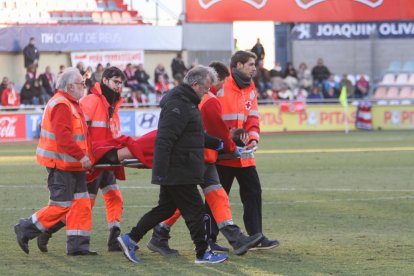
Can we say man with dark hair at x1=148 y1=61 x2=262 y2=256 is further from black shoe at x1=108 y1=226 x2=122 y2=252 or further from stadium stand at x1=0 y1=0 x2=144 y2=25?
stadium stand at x1=0 y1=0 x2=144 y2=25

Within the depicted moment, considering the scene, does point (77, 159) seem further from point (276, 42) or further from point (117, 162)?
point (276, 42)

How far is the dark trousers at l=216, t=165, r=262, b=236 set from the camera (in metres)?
11.8

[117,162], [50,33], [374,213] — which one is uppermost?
[50,33]

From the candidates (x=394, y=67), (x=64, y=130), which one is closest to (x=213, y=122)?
(x=64, y=130)

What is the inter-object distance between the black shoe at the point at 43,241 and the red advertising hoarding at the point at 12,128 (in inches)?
906

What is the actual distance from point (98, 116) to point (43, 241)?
4.84ft

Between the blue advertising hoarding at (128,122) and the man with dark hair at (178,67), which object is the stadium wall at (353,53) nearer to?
the man with dark hair at (178,67)

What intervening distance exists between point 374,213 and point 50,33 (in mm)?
25818

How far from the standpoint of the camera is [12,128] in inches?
1355

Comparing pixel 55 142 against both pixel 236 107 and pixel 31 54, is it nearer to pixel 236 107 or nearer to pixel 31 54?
pixel 236 107

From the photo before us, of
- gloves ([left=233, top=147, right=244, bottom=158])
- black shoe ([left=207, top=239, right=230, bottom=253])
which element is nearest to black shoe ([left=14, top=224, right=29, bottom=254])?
black shoe ([left=207, top=239, right=230, bottom=253])

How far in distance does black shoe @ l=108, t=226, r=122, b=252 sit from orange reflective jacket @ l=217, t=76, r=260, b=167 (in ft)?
4.25

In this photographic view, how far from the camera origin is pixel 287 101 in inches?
1516

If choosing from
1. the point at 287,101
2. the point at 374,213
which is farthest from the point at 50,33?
the point at 374,213
